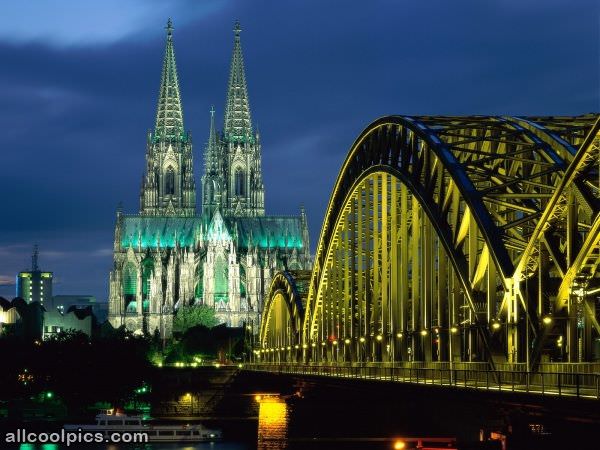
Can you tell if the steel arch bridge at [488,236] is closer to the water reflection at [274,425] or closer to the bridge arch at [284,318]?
the water reflection at [274,425]

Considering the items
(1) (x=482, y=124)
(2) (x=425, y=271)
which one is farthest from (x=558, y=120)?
(2) (x=425, y=271)

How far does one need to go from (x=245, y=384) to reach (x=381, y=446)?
138 feet

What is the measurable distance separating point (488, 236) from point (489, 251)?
872 millimetres

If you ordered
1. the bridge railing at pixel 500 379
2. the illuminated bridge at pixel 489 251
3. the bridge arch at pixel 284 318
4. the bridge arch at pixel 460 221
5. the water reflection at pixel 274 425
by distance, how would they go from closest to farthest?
the bridge railing at pixel 500 379, the illuminated bridge at pixel 489 251, the bridge arch at pixel 460 221, the water reflection at pixel 274 425, the bridge arch at pixel 284 318

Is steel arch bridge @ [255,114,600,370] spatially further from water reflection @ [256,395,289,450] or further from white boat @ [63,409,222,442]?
white boat @ [63,409,222,442]

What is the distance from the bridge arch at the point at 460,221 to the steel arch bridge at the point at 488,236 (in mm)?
68

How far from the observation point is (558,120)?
206ft

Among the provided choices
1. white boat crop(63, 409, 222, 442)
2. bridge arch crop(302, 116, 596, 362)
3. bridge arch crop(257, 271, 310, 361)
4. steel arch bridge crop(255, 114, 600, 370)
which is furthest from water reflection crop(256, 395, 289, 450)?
white boat crop(63, 409, 222, 442)

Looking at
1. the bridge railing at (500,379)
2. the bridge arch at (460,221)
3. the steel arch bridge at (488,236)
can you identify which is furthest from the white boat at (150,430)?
the bridge railing at (500,379)

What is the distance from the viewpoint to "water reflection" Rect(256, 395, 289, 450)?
4023 inches

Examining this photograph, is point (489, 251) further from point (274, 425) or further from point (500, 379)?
point (274, 425)

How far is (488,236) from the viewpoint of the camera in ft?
169

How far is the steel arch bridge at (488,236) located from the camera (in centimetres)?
4769

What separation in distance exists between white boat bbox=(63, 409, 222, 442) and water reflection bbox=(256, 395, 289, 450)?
23.3m
